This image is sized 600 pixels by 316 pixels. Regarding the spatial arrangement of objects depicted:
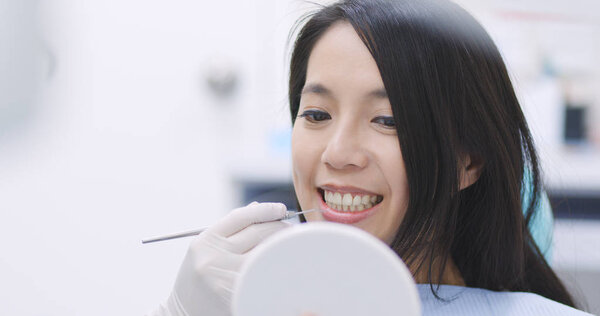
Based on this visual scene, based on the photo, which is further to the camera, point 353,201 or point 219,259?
point 353,201

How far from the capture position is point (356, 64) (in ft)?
2.41

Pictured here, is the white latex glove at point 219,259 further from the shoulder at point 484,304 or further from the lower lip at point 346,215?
the shoulder at point 484,304

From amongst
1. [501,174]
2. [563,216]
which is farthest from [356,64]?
[563,216]

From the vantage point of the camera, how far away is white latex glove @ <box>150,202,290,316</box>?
2.19 ft

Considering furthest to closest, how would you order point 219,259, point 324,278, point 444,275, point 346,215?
point 444,275, point 346,215, point 219,259, point 324,278

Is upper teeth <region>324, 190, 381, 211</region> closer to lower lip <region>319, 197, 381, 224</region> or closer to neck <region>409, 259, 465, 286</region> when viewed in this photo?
lower lip <region>319, 197, 381, 224</region>

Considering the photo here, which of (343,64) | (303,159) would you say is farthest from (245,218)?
(343,64)

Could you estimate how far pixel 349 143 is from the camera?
0.73 m

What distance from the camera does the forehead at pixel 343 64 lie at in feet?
2.37

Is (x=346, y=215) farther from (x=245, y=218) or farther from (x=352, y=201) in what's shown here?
(x=245, y=218)

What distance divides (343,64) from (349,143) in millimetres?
127

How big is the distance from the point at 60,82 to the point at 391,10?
61.7 inches

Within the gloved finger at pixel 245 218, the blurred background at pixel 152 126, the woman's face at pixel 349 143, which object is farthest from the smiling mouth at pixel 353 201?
the blurred background at pixel 152 126

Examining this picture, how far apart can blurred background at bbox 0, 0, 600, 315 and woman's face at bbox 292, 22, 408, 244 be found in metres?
1.02
